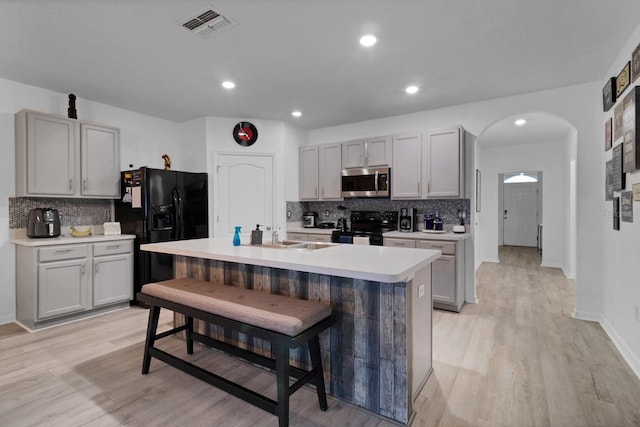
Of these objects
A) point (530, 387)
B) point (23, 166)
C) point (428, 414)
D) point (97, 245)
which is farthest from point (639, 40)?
point (23, 166)

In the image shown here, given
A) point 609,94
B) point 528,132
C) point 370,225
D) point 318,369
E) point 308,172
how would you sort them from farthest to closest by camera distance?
point 528,132
point 308,172
point 370,225
point 609,94
point 318,369

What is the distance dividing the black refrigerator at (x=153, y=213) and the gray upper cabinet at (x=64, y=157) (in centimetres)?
26

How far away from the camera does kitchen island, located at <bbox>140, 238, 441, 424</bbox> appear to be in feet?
6.04

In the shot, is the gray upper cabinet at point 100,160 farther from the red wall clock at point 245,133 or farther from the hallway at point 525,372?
the hallway at point 525,372

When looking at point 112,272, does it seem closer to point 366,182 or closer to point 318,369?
point 318,369

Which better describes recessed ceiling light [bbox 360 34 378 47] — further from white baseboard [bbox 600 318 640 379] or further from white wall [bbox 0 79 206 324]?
white baseboard [bbox 600 318 640 379]

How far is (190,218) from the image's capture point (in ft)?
14.6

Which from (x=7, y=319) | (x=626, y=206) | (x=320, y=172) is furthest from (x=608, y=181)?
(x=7, y=319)

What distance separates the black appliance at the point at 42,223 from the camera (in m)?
3.48

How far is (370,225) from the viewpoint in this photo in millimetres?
4859

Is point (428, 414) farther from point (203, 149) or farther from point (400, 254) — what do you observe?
point (203, 149)

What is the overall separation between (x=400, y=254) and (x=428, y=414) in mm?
959

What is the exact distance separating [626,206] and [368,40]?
98.5 inches

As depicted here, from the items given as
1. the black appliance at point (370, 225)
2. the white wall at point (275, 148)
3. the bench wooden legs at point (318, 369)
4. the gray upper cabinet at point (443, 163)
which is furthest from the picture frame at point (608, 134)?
the white wall at point (275, 148)
